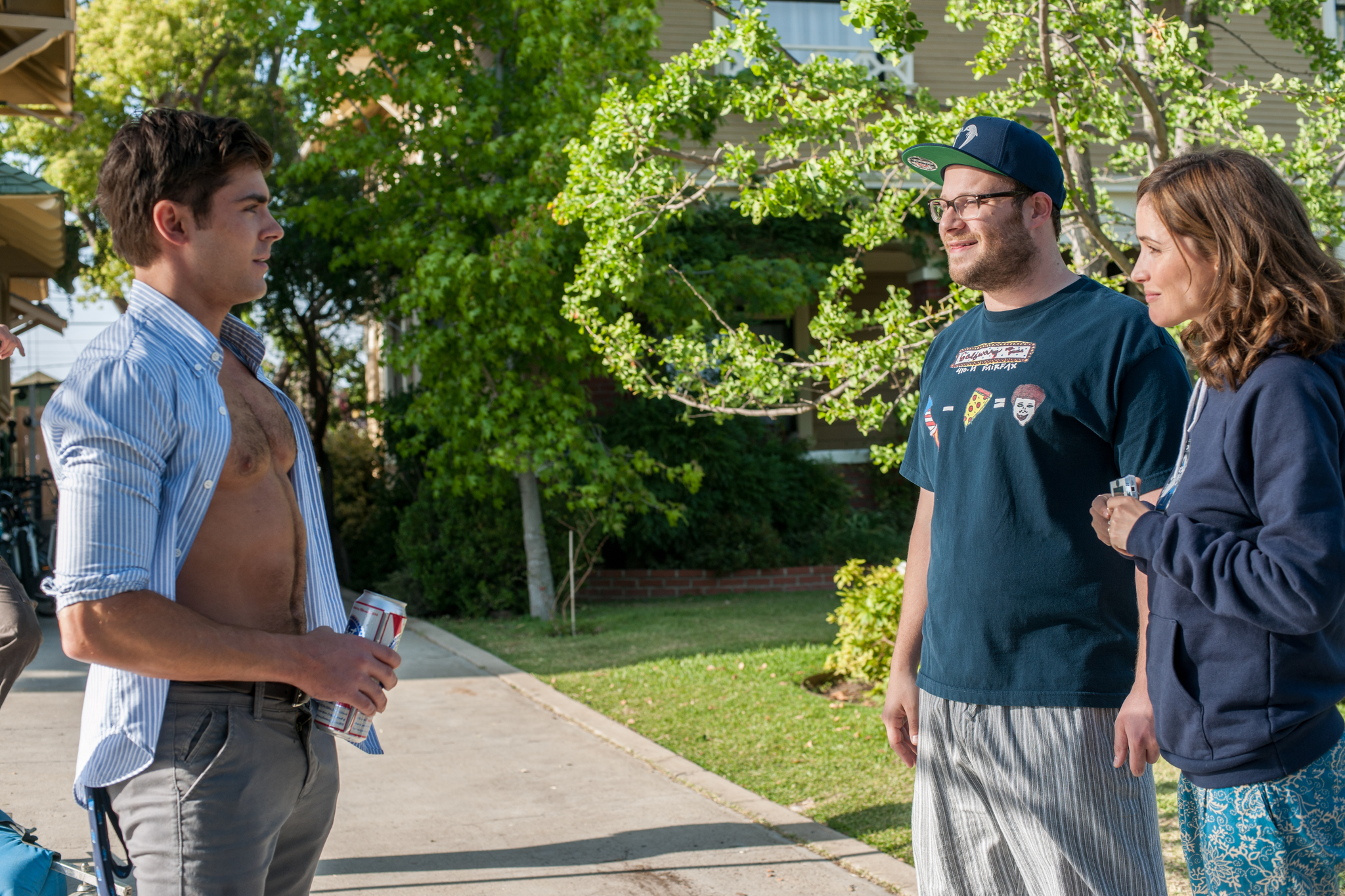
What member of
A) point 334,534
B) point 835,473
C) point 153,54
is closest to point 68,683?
point 334,534

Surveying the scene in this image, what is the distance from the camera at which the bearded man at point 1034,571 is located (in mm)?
2389

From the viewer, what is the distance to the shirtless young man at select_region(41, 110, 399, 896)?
1809 millimetres

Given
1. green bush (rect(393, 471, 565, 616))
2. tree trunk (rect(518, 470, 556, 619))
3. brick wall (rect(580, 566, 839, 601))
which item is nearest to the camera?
tree trunk (rect(518, 470, 556, 619))

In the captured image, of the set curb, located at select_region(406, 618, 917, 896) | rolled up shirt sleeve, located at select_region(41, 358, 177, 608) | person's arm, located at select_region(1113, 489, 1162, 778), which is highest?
rolled up shirt sleeve, located at select_region(41, 358, 177, 608)

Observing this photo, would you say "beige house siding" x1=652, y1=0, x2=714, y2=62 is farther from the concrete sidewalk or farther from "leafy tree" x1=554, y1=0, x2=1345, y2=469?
the concrete sidewalk

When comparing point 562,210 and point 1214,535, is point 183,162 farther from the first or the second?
point 562,210

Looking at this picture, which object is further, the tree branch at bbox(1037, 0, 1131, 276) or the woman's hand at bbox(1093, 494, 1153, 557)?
the tree branch at bbox(1037, 0, 1131, 276)

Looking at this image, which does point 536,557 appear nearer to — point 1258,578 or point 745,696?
point 745,696

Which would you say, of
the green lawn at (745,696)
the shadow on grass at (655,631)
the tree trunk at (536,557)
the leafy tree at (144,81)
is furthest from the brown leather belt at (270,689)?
the leafy tree at (144,81)

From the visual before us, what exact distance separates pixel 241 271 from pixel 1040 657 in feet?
5.90

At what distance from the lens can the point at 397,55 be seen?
31.5 ft

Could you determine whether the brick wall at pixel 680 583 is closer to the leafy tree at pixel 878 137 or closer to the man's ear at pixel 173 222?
the leafy tree at pixel 878 137

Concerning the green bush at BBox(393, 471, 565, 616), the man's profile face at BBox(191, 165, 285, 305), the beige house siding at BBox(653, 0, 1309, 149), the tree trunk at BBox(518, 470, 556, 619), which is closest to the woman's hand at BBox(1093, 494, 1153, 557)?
the man's profile face at BBox(191, 165, 285, 305)

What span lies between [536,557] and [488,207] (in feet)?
10.7
